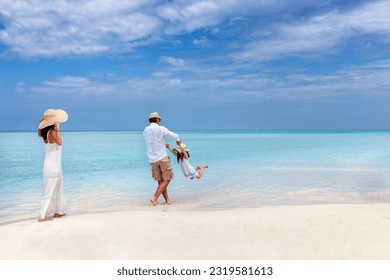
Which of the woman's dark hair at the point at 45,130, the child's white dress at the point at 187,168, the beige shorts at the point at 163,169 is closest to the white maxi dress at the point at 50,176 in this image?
the woman's dark hair at the point at 45,130

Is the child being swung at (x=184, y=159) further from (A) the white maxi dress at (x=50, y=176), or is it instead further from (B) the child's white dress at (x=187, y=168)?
(A) the white maxi dress at (x=50, y=176)

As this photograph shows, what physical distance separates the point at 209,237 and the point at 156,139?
2.87 meters

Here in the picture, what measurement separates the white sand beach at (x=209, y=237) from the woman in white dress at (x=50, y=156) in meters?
0.40

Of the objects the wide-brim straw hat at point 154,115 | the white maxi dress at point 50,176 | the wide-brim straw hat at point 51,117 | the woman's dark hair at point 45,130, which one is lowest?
the white maxi dress at point 50,176

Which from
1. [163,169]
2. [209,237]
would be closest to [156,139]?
[163,169]

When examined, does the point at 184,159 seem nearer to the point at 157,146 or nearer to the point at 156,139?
the point at 157,146

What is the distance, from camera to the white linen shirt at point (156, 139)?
23.9 feet

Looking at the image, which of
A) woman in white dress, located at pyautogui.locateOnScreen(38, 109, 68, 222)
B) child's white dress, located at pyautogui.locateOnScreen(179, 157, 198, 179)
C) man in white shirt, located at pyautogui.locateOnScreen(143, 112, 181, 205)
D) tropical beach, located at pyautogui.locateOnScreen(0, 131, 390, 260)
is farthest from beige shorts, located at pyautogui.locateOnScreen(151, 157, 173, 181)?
woman in white dress, located at pyautogui.locateOnScreen(38, 109, 68, 222)

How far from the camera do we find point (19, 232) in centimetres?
529

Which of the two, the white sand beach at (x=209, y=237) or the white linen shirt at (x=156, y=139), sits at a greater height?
the white linen shirt at (x=156, y=139)

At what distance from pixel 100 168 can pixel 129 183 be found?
5000mm

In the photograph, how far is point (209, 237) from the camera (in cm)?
497
